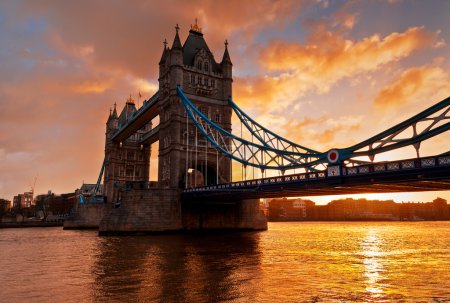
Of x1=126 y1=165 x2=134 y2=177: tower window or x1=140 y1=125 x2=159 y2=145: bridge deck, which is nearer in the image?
x1=140 y1=125 x2=159 y2=145: bridge deck

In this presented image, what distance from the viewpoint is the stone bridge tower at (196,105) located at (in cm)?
5681

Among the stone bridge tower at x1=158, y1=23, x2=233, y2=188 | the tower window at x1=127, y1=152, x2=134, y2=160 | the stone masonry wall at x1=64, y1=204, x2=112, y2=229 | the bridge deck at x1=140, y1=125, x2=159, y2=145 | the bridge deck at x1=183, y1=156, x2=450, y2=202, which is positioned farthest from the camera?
the tower window at x1=127, y1=152, x2=134, y2=160

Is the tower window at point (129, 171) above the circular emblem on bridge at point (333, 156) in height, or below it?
above

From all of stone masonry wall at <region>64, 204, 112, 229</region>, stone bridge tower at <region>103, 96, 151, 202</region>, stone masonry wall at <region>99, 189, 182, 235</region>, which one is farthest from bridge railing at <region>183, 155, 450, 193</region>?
stone bridge tower at <region>103, 96, 151, 202</region>

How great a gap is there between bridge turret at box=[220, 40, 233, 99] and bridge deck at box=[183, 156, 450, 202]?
2515 centimetres

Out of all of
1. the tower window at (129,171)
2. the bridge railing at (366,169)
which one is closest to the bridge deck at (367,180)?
the bridge railing at (366,169)

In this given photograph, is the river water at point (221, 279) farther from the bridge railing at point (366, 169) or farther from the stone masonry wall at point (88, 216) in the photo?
the stone masonry wall at point (88, 216)

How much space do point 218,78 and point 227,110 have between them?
5.97 metres

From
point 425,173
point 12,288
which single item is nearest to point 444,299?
point 425,173

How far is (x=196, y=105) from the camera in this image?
59594mm

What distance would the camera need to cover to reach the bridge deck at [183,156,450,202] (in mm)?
22984

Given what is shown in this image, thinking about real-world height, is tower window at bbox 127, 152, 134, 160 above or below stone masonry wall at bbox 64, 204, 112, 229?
above

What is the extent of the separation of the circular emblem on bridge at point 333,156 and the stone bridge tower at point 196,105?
28624 mm

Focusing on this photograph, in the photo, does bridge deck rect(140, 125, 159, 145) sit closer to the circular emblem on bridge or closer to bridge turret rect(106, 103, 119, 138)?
bridge turret rect(106, 103, 119, 138)
